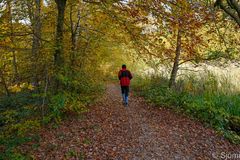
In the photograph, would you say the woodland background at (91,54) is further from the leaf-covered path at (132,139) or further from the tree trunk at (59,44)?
the leaf-covered path at (132,139)

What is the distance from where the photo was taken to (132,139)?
21.2 ft

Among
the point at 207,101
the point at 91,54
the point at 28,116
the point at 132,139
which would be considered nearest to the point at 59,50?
the point at 28,116

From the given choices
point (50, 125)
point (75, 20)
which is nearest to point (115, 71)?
point (75, 20)

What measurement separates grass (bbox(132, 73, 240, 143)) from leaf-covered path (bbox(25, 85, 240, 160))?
1.56ft

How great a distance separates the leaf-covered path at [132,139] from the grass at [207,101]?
48cm

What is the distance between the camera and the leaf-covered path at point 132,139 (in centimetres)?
564

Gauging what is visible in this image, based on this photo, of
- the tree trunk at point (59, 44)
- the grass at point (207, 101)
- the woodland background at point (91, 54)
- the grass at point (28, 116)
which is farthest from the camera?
the grass at point (207, 101)

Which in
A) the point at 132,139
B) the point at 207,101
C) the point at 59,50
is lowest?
the point at 132,139

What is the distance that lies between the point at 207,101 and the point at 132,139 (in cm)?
352

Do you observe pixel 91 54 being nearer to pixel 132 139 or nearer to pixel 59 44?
pixel 59 44

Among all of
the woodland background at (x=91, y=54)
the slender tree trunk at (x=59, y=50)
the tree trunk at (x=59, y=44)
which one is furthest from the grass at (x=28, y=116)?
the tree trunk at (x=59, y=44)

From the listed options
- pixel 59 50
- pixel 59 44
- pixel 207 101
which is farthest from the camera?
pixel 207 101

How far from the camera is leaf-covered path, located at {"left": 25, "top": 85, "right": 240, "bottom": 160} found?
5641mm

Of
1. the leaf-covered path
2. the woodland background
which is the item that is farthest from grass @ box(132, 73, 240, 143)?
the leaf-covered path
